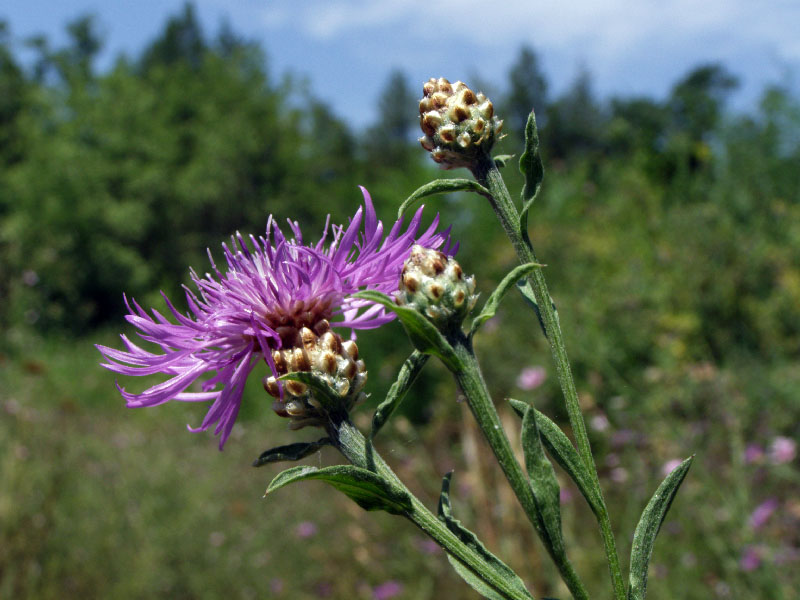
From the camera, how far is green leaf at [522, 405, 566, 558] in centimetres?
56

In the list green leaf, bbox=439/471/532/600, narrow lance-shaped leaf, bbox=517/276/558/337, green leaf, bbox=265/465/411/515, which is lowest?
green leaf, bbox=439/471/532/600

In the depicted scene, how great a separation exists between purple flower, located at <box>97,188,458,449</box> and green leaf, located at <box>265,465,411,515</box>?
17cm

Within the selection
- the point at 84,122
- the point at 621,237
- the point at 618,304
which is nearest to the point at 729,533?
the point at 618,304

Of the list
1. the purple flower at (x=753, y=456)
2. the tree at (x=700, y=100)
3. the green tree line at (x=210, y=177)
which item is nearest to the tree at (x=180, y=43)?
the green tree line at (x=210, y=177)

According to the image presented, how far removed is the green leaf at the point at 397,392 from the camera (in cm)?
61

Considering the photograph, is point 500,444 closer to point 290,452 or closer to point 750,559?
point 290,452

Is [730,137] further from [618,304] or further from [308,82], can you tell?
[308,82]

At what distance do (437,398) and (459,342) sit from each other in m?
5.64

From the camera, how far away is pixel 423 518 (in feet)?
1.96

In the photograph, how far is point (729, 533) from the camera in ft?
7.82

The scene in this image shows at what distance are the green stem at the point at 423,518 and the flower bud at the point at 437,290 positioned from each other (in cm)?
13

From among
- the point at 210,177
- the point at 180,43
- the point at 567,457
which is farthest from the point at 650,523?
the point at 180,43

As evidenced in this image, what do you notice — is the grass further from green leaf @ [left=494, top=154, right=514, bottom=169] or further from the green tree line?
the green tree line

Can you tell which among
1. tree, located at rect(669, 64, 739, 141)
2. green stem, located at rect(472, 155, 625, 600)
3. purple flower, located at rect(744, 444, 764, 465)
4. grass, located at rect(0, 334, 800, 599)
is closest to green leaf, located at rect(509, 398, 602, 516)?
green stem, located at rect(472, 155, 625, 600)
